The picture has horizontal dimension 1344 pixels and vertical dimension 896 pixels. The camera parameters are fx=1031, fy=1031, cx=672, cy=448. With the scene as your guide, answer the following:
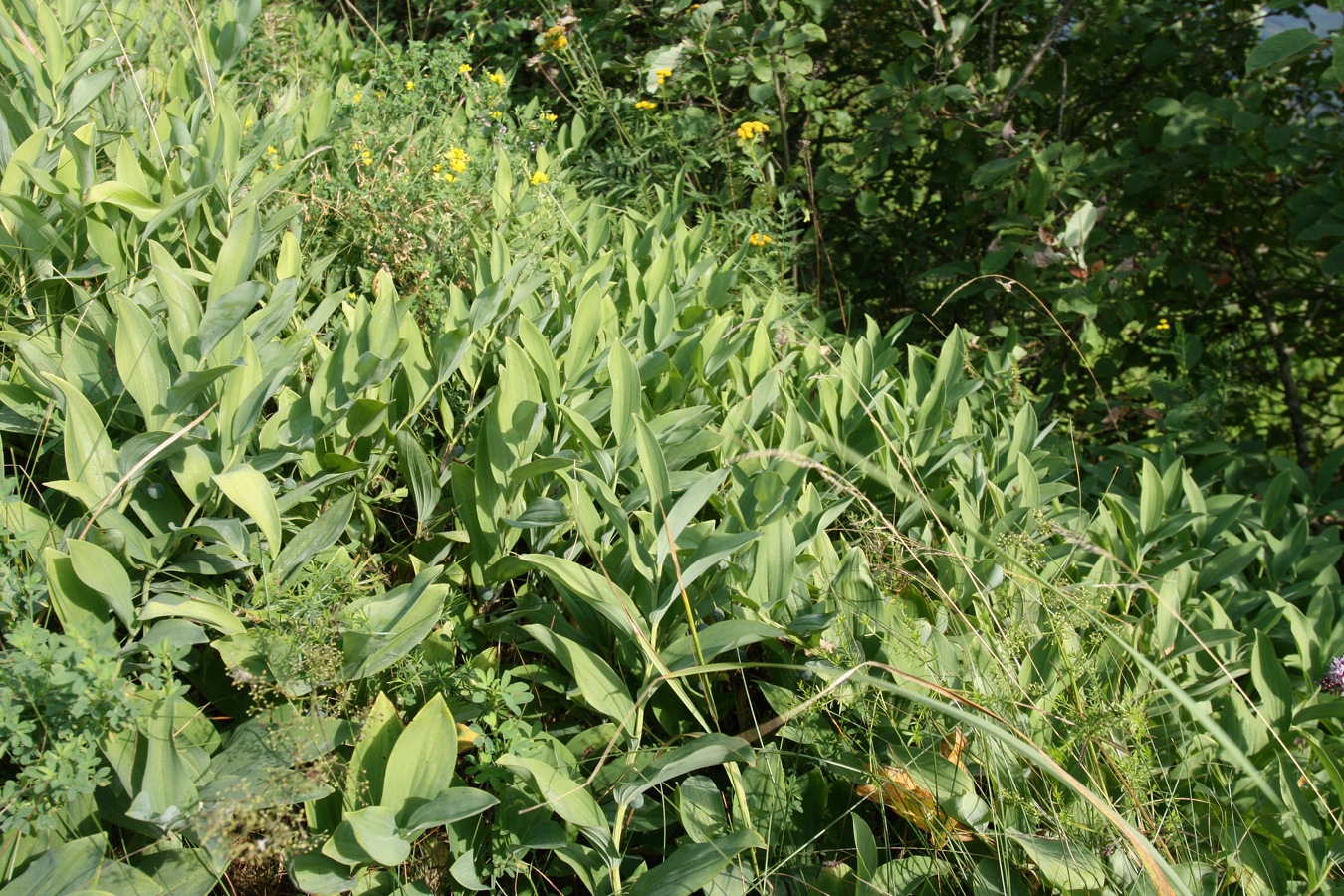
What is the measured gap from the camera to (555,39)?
391 cm

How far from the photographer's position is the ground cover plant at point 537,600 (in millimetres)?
1403

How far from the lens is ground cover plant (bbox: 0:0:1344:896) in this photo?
4.60ft

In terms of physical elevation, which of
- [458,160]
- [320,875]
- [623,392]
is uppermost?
[458,160]

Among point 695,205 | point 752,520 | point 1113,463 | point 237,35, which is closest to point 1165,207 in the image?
point 1113,463

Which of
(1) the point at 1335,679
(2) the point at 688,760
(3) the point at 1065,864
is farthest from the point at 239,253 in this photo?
(1) the point at 1335,679

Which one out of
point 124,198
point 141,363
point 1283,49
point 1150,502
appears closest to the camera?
point 141,363

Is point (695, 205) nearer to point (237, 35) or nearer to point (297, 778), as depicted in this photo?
point (237, 35)

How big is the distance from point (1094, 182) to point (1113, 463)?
998 millimetres

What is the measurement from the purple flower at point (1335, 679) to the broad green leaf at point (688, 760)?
115 centimetres

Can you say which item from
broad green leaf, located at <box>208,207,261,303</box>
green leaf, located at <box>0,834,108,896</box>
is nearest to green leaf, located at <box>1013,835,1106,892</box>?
green leaf, located at <box>0,834,108,896</box>

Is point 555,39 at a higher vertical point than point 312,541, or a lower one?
higher

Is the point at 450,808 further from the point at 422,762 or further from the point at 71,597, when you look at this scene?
the point at 71,597

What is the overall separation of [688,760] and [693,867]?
0.15 m

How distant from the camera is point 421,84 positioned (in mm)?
3553
